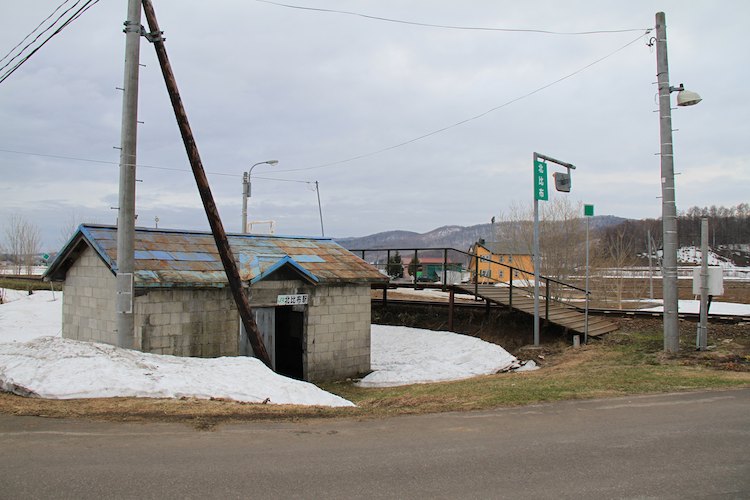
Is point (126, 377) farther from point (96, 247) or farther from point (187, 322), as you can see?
point (96, 247)

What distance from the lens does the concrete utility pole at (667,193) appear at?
1205 cm

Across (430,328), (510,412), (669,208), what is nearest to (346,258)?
(430,328)

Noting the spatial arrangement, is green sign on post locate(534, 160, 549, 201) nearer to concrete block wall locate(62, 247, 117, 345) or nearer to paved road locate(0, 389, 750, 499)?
paved road locate(0, 389, 750, 499)

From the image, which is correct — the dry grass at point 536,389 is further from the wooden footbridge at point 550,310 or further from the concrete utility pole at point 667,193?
the wooden footbridge at point 550,310

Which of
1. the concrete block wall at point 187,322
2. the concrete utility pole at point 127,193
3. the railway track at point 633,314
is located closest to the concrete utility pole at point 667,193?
the railway track at point 633,314

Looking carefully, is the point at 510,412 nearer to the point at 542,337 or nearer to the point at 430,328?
the point at 542,337

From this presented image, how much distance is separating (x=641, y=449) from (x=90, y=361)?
766 centimetres

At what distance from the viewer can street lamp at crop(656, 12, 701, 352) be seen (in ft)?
39.5

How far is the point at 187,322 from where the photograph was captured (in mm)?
12641

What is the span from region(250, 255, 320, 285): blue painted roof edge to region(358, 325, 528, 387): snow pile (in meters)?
3.27

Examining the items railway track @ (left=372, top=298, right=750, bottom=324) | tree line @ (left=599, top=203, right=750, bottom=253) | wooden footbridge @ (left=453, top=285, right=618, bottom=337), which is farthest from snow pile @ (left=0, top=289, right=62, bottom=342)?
tree line @ (left=599, top=203, right=750, bottom=253)

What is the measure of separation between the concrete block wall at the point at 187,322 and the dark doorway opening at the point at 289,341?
2.45 m

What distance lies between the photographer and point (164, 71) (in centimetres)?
1096

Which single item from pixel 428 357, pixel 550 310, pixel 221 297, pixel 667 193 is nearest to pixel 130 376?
pixel 221 297
